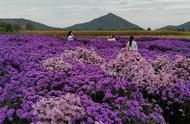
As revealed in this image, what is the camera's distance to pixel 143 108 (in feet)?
31.8

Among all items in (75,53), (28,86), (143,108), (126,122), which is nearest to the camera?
(126,122)

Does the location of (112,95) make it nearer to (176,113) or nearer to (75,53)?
(176,113)

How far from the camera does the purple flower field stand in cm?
779

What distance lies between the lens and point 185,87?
12219mm

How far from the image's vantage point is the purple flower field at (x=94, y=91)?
7.79 m

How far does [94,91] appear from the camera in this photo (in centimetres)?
1027

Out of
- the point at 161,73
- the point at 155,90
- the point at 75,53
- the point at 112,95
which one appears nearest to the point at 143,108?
the point at 112,95

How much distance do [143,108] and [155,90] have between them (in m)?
2.21

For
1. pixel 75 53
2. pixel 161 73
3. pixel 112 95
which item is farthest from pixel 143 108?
pixel 75 53

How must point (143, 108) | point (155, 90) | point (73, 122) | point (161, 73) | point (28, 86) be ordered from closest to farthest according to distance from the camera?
point (73, 122)
point (143, 108)
point (28, 86)
point (155, 90)
point (161, 73)

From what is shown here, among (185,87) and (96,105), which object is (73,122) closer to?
(96,105)

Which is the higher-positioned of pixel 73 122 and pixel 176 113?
pixel 73 122

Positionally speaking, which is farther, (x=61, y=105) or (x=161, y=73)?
(x=161, y=73)

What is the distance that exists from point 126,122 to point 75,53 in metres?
8.30
